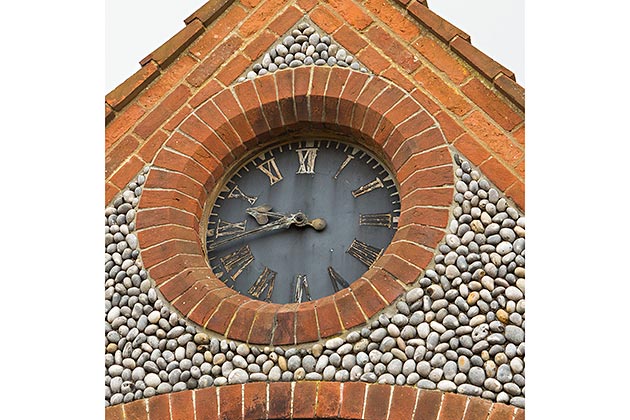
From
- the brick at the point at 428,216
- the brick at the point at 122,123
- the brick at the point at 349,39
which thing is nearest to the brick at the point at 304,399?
the brick at the point at 428,216

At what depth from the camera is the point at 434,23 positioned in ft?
30.2

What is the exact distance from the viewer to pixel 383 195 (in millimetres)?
8938

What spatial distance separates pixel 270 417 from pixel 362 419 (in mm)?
631

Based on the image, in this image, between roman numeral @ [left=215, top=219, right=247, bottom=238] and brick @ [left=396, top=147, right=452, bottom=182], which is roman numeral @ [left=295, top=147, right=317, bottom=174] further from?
brick @ [left=396, top=147, right=452, bottom=182]

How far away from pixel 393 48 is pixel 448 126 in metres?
0.88

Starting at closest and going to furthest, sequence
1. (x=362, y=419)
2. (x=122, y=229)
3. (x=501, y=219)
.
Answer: (x=362, y=419) < (x=501, y=219) < (x=122, y=229)

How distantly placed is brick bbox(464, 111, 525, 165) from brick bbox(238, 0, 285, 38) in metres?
1.94

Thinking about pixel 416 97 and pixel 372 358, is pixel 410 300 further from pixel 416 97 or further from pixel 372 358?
pixel 416 97

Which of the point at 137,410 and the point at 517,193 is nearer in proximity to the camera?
the point at 137,410

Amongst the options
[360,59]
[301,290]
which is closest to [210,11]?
[360,59]

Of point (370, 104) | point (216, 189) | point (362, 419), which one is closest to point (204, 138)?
point (216, 189)

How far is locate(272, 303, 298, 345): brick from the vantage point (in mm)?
8148

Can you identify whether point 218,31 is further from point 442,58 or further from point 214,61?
point 442,58

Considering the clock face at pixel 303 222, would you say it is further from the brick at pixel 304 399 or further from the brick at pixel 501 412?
the brick at pixel 501 412
